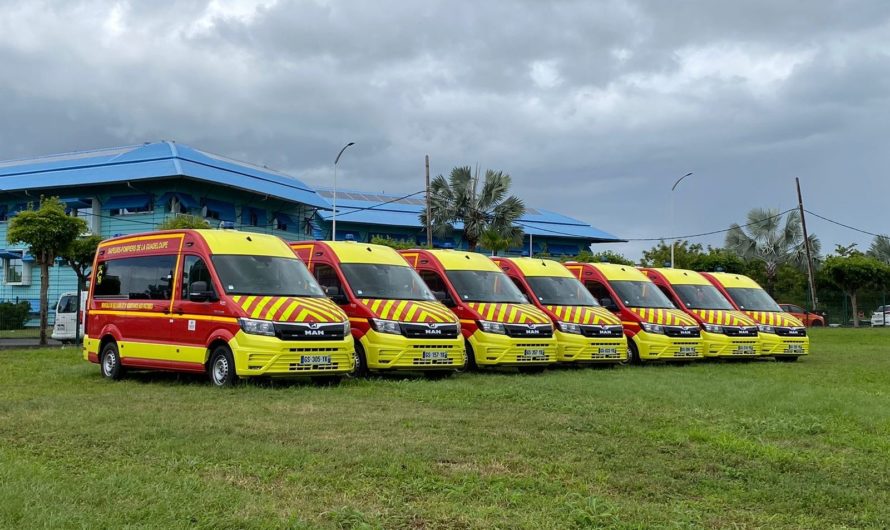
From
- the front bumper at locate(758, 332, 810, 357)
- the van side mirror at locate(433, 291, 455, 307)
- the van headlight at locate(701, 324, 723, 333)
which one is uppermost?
the van side mirror at locate(433, 291, 455, 307)

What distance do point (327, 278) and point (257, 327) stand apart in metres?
3.24

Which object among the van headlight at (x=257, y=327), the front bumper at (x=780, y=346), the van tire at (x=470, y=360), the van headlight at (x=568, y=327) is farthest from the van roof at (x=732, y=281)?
the van headlight at (x=257, y=327)

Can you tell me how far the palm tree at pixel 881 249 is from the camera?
61375 millimetres

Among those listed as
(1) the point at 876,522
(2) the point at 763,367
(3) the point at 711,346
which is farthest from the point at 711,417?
(3) the point at 711,346

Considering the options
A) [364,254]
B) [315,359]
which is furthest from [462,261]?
[315,359]

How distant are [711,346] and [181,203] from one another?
84.1 feet

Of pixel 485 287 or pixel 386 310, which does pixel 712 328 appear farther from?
pixel 386 310

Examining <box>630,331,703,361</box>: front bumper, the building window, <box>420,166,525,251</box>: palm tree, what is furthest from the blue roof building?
<box>630,331,703,361</box>: front bumper

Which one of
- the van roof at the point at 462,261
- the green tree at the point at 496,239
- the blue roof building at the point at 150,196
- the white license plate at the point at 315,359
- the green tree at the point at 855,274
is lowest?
the white license plate at the point at 315,359

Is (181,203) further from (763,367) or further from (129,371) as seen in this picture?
(763,367)

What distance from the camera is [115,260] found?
15.3 meters

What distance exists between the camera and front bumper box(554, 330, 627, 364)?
16859 mm

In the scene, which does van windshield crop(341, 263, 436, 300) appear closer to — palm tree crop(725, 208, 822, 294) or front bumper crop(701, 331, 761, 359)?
front bumper crop(701, 331, 761, 359)

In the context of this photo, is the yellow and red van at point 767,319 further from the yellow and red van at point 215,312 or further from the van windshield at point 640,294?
the yellow and red van at point 215,312
